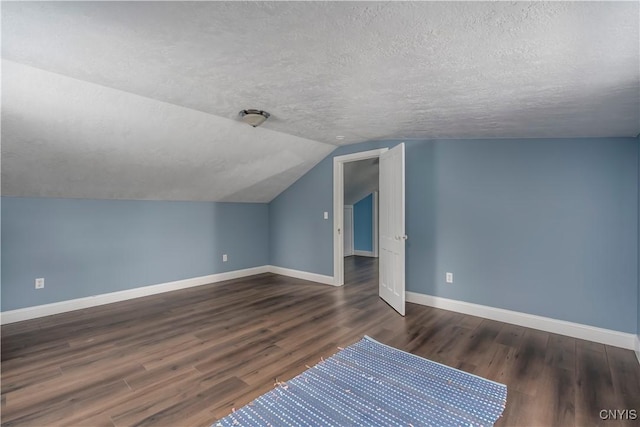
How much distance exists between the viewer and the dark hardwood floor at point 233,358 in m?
1.85

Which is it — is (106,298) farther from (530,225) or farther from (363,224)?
(363,224)

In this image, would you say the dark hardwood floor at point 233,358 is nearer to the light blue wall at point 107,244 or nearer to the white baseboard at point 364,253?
the light blue wall at point 107,244

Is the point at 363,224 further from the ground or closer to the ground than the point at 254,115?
closer to the ground

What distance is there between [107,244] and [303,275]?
2.89 m

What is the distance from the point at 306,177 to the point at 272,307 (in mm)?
2348

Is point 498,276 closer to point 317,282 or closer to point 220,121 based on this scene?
point 317,282

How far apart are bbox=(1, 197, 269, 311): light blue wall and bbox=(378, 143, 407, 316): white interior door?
2.65 meters

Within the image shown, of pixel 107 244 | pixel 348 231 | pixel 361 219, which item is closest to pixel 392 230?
pixel 107 244

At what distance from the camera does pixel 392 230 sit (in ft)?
12.4

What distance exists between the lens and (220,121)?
122 inches

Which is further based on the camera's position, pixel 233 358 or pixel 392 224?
pixel 392 224

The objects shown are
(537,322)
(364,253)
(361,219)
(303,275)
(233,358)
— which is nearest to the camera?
(233,358)

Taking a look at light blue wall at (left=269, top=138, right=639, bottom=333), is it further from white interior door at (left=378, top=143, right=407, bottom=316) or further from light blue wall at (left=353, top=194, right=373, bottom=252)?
light blue wall at (left=353, top=194, right=373, bottom=252)

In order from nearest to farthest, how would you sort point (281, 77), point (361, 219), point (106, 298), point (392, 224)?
point (281, 77), point (392, 224), point (106, 298), point (361, 219)
